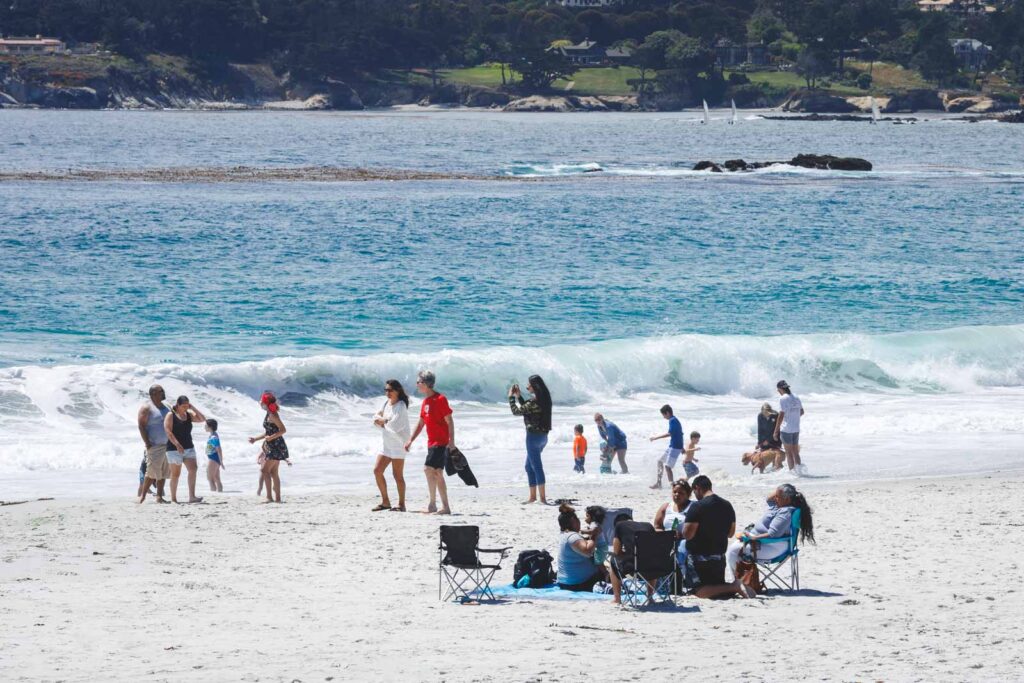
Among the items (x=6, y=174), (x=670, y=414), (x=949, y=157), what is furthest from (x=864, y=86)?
(x=670, y=414)

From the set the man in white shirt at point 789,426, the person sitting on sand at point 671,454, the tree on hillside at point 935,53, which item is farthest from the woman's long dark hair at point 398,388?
the tree on hillside at point 935,53

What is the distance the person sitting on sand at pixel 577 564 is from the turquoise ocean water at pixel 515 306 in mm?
5725

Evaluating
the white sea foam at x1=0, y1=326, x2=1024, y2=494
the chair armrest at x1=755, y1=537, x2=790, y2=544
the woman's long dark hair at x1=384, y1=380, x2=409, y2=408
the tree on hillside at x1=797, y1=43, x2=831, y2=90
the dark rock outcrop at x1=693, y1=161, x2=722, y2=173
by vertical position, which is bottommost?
the white sea foam at x1=0, y1=326, x2=1024, y2=494

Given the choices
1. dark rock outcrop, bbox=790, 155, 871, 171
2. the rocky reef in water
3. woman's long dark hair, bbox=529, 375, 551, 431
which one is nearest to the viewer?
woman's long dark hair, bbox=529, 375, 551, 431

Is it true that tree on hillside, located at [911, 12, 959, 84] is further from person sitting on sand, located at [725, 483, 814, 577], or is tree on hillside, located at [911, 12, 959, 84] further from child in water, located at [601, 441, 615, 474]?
person sitting on sand, located at [725, 483, 814, 577]

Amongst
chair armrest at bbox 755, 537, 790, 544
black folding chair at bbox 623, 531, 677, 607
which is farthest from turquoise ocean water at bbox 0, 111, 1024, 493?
black folding chair at bbox 623, 531, 677, 607

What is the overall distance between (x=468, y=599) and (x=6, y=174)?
5648 cm

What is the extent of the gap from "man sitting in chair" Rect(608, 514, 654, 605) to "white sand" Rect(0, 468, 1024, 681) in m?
0.21

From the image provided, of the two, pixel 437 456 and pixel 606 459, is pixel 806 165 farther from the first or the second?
pixel 437 456

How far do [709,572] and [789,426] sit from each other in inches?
254

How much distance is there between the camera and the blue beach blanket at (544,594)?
1095cm

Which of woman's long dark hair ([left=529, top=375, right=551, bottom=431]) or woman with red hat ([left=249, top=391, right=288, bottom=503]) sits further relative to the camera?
woman with red hat ([left=249, top=391, right=288, bottom=503])

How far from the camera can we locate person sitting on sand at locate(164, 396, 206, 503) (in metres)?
14.7

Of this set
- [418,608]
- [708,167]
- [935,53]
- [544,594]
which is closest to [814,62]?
[935,53]
